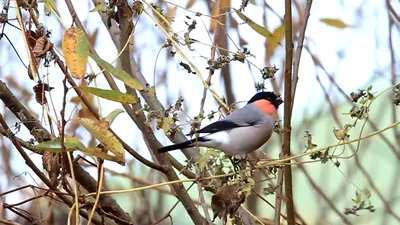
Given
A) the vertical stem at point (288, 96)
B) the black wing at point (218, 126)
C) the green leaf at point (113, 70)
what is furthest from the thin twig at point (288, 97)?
the black wing at point (218, 126)

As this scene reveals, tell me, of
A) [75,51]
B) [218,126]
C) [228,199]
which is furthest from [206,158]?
[218,126]

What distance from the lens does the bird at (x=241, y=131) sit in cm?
80

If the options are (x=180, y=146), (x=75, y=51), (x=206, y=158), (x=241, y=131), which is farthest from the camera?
(x=241, y=131)

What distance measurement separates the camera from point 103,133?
0.44m

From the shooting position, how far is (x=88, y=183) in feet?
2.10

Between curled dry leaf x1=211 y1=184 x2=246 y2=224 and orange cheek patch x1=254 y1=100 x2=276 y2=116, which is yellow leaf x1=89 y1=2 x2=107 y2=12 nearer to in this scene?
curled dry leaf x1=211 y1=184 x2=246 y2=224

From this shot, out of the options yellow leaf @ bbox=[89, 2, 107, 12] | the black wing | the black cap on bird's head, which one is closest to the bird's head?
the black cap on bird's head

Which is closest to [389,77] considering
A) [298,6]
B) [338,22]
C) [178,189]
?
[298,6]

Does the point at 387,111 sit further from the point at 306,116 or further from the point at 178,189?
the point at 178,189

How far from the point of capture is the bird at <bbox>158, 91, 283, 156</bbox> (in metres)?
0.80

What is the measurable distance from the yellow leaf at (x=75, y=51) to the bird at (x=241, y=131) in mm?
370

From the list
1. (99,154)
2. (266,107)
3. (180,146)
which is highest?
(266,107)

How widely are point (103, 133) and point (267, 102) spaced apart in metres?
0.53

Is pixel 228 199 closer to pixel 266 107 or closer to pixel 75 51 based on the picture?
pixel 75 51
